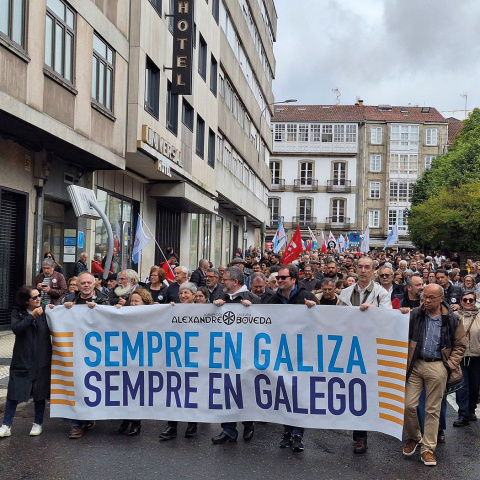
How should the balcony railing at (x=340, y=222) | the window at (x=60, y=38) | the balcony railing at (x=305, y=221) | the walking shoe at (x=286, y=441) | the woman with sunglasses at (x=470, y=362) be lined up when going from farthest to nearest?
the balcony railing at (x=340, y=222), the balcony railing at (x=305, y=221), the window at (x=60, y=38), the woman with sunglasses at (x=470, y=362), the walking shoe at (x=286, y=441)

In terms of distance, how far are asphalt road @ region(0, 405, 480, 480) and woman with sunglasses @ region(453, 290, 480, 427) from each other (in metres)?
0.75

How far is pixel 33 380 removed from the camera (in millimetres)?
7688

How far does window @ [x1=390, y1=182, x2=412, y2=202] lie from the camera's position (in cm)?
8575

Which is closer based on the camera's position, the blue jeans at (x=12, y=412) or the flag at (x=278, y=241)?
the blue jeans at (x=12, y=412)

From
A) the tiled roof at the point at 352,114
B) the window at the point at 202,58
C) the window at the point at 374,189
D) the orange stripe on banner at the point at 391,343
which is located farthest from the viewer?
the window at the point at 374,189

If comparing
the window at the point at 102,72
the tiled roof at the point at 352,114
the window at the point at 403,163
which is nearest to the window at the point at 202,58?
the window at the point at 102,72

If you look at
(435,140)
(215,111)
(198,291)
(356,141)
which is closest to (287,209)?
(356,141)

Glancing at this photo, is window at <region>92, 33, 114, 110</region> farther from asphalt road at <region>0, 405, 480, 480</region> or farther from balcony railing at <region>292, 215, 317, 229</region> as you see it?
balcony railing at <region>292, 215, 317, 229</region>

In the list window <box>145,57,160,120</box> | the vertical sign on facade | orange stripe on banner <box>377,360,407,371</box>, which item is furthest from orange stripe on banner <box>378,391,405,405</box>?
the vertical sign on facade

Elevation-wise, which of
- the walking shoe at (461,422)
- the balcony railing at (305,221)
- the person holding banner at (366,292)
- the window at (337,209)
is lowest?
the walking shoe at (461,422)

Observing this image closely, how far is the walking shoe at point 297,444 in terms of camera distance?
727 cm

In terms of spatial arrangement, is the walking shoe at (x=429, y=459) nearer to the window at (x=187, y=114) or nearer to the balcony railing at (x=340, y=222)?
Answer: the window at (x=187, y=114)

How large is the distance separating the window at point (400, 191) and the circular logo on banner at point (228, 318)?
8010cm

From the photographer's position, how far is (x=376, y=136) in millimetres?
85375
